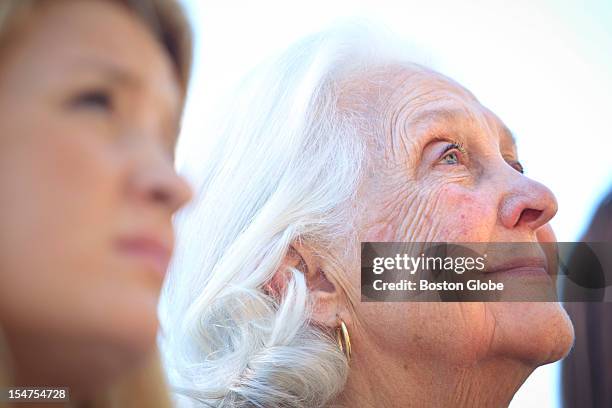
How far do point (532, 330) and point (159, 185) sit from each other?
0.91 metres

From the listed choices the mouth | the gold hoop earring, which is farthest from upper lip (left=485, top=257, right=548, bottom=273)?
the gold hoop earring

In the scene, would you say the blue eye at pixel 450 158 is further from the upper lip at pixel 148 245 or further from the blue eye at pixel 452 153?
the upper lip at pixel 148 245

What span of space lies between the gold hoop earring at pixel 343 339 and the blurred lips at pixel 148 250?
769 mm

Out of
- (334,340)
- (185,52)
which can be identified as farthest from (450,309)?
(185,52)

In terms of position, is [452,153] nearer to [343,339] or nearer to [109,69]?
[343,339]

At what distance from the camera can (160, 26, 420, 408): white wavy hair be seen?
4.47ft

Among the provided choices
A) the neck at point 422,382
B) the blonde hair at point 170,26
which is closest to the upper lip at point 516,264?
the neck at point 422,382

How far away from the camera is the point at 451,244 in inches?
54.9

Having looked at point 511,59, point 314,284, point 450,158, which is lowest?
point 314,284

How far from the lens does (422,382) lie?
1372 millimetres

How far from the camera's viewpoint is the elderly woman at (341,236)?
1.36m

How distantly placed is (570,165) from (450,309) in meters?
0.43

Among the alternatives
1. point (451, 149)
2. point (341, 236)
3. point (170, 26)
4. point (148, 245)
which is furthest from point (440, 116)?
point (148, 245)

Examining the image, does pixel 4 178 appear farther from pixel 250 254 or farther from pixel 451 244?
pixel 451 244
